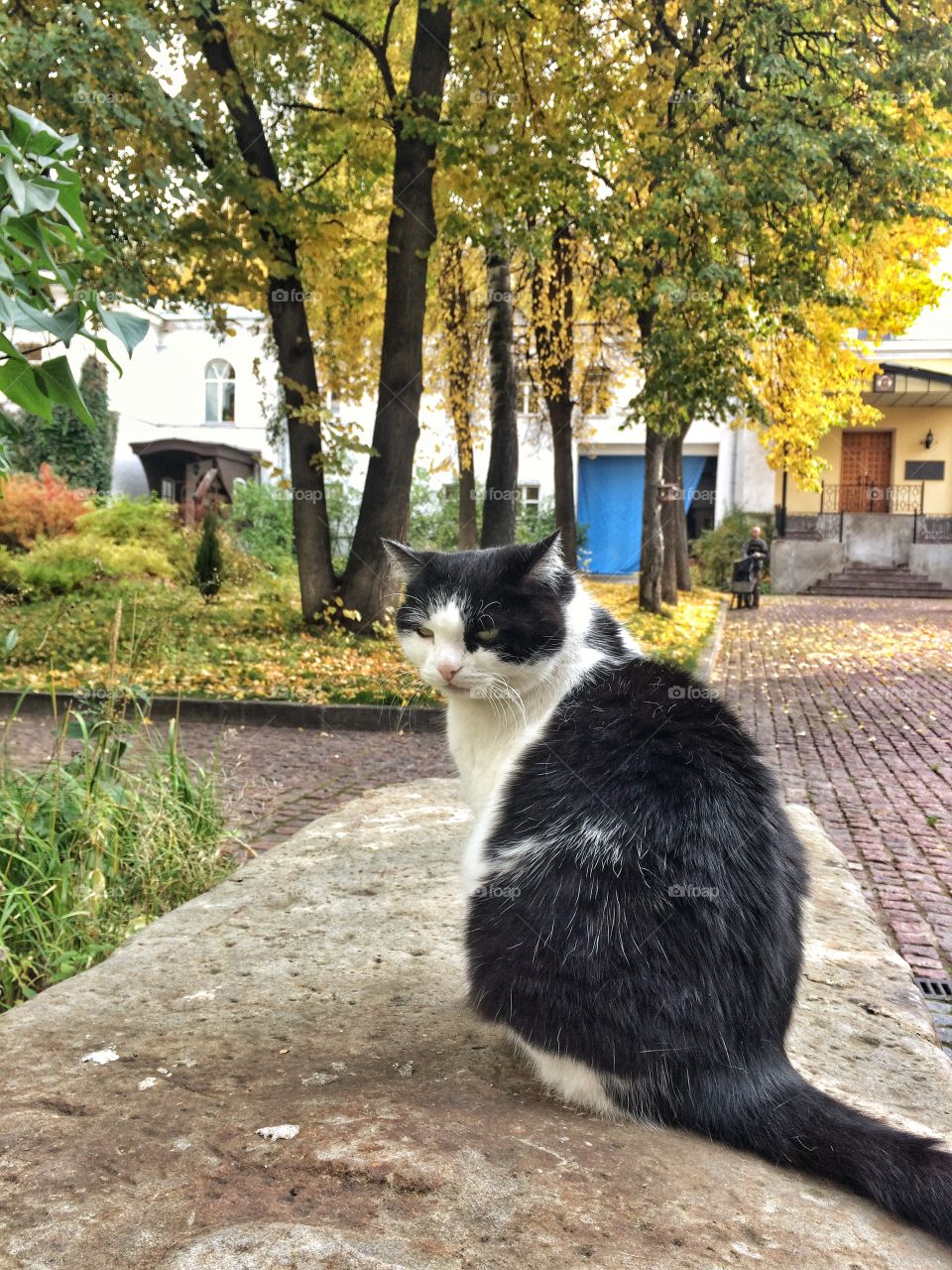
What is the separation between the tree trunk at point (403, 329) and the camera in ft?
38.2

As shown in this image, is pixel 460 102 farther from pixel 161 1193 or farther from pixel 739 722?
pixel 161 1193

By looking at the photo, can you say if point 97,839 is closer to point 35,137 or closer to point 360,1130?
point 360,1130

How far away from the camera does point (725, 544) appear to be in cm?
2898

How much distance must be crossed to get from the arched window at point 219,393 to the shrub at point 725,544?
1571 centimetres

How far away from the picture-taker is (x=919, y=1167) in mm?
1884

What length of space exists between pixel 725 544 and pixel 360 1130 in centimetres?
2812

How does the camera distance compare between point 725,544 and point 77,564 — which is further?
point 725,544

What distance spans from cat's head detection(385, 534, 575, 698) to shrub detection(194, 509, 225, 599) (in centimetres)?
1426

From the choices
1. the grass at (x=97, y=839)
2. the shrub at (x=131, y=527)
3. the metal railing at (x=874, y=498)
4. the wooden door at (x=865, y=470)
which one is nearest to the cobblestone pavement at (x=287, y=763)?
the grass at (x=97, y=839)

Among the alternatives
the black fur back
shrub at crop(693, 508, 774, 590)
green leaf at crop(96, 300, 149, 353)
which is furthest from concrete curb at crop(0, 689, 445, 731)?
shrub at crop(693, 508, 774, 590)

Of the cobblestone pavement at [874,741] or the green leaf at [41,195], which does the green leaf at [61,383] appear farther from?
the cobblestone pavement at [874,741]

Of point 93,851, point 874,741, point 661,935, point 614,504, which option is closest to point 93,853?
point 93,851

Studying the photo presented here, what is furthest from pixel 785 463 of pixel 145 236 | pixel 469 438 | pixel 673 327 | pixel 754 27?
pixel 145 236

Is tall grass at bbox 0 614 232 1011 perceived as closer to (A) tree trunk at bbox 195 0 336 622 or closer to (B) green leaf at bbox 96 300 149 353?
(B) green leaf at bbox 96 300 149 353
